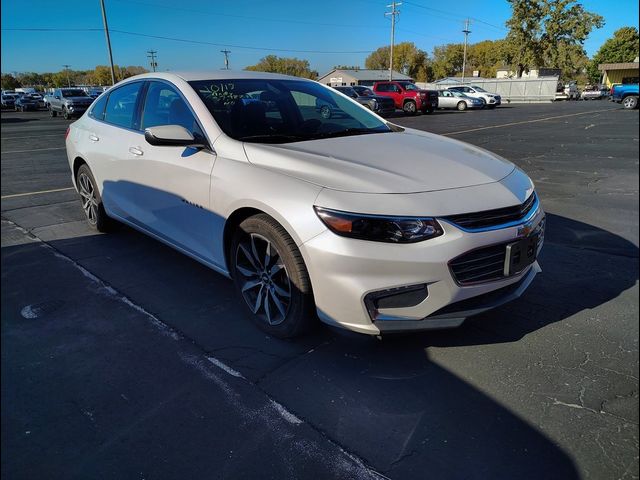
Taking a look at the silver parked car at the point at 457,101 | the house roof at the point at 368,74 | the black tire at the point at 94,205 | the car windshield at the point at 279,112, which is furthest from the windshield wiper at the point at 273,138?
the house roof at the point at 368,74

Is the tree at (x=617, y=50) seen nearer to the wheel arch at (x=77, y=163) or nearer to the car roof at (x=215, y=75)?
the car roof at (x=215, y=75)

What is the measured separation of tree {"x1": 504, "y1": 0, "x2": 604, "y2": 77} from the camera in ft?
4.98

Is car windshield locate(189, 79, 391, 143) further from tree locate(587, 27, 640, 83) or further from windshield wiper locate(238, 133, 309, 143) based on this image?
tree locate(587, 27, 640, 83)

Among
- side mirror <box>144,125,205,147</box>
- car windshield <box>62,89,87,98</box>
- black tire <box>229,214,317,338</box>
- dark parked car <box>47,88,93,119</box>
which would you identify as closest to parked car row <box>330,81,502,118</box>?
dark parked car <box>47,88,93,119</box>

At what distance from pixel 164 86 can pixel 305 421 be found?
2.89 meters

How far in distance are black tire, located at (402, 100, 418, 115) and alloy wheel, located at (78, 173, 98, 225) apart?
962 inches

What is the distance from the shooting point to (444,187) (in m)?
2.59

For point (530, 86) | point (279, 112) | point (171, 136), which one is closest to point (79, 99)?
point (279, 112)

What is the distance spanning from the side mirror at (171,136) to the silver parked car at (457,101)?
103ft

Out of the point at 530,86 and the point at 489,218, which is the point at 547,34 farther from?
the point at 530,86

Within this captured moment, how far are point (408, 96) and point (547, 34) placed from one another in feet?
87.1

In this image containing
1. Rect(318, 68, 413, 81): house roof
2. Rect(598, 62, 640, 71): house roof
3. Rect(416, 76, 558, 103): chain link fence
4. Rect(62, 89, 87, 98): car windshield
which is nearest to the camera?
Rect(598, 62, 640, 71): house roof

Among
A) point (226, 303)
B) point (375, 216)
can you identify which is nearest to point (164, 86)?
point (226, 303)

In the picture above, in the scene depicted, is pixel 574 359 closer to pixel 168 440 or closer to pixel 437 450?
Result: pixel 437 450
